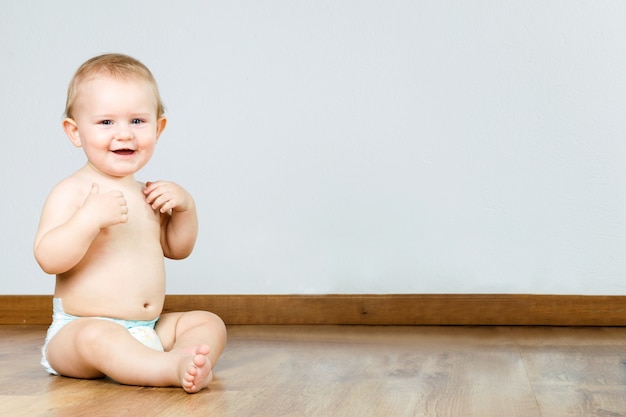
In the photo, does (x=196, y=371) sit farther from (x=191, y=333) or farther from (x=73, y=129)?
(x=73, y=129)

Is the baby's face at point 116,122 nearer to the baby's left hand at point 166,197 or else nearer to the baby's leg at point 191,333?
the baby's left hand at point 166,197

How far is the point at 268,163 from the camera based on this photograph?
2.09m

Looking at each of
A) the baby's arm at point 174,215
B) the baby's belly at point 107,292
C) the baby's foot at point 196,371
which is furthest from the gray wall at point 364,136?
the baby's foot at point 196,371

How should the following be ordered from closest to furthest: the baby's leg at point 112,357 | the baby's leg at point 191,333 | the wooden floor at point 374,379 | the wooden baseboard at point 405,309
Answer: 1. the wooden floor at point 374,379
2. the baby's leg at point 112,357
3. the baby's leg at point 191,333
4. the wooden baseboard at point 405,309

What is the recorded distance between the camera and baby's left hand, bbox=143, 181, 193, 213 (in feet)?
5.02

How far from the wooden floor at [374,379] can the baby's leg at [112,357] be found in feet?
0.06

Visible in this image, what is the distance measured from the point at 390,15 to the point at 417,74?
0.14 meters

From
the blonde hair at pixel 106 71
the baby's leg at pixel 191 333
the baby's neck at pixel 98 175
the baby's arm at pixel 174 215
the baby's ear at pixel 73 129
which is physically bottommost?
the baby's leg at pixel 191 333

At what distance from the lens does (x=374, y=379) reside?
1.39 meters

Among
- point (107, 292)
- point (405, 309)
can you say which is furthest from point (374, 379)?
point (405, 309)

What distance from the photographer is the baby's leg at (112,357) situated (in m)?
1.33

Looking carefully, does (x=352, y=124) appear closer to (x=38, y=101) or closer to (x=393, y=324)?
(x=393, y=324)

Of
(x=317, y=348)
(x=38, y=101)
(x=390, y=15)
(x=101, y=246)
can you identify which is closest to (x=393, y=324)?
(x=317, y=348)

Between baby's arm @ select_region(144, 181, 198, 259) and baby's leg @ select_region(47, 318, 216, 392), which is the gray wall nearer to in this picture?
baby's arm @ select_region(144, 181, 198, 259)
